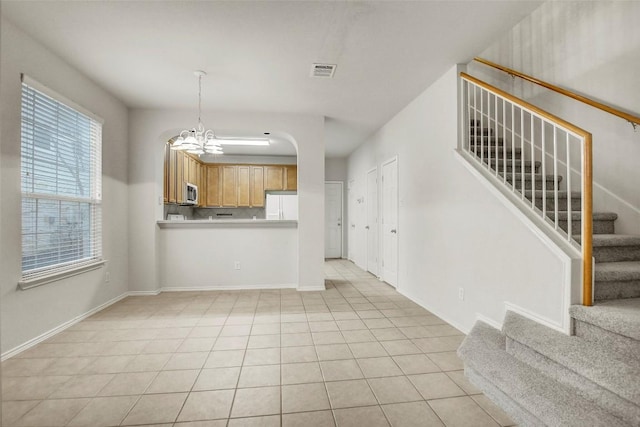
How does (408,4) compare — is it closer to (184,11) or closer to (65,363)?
(184,11)

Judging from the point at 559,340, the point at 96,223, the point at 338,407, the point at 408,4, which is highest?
the point at 408,4

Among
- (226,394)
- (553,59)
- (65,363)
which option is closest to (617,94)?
(553,59)

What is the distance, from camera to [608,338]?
5.89 feet

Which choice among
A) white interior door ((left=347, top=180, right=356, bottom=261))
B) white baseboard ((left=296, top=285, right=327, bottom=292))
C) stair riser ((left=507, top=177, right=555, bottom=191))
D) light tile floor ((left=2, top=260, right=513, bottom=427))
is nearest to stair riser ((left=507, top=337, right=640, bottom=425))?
light tile floor ((left=2, top=260, right=513, bottom=427))

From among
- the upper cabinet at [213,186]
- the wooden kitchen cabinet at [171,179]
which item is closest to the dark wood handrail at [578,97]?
the wooden kitchen cabinet at [171,179]

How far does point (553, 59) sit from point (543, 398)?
3.37m

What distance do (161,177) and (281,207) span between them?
3.35 m

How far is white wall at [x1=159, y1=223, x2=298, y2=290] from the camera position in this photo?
4848mm

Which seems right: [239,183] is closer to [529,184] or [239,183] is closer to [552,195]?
[529,184]

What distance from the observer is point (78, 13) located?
2486 millimetres

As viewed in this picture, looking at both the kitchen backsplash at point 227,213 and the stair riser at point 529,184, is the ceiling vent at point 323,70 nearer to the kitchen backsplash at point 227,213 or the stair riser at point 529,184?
the stair riser at point 529,184

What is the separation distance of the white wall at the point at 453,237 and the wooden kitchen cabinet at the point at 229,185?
13.8 ft

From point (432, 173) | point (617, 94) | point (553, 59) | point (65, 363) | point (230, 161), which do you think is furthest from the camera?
point (230, 161)

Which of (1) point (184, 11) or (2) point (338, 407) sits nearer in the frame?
(2) point (338, 407)
